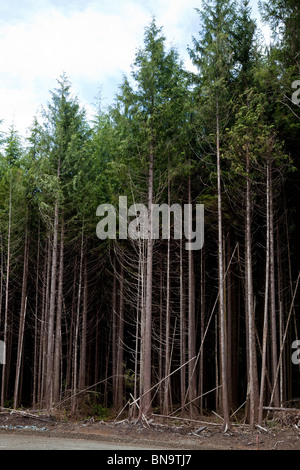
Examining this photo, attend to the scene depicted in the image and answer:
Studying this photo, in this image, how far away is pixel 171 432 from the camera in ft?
38.5

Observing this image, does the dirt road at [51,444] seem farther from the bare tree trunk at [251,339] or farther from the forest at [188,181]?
the bare tree trunk at [251,339]

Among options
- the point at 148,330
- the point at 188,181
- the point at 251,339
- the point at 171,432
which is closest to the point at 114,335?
the point at 148,330

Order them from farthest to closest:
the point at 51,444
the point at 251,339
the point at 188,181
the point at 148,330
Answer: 1. the point at 188,181
2. the point at 148,330
3. the point at 251,339
4. the point at 51,444

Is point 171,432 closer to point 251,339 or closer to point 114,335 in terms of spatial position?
point 251,339

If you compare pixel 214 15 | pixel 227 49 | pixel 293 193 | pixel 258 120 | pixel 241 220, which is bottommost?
pixel 241 220

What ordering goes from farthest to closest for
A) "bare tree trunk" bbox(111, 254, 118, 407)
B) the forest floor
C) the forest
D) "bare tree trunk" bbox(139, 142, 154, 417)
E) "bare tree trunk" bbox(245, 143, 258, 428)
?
1. "bare tree trunk" bbox(111, 254, 118, 407)
2. "bare tree trunk" bbox(139, 142, 154, 417)
3. the forest
4. "bare tree trunk" bbox(245, 143, 258, 428)
5. the forest floor

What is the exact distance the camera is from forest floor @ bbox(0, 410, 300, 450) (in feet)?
33.6

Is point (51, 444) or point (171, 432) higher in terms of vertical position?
point (51, 444)

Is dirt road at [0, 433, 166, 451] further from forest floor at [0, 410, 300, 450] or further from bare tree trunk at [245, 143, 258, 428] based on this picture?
bare tree trunk at [245, 143, 258, 428]

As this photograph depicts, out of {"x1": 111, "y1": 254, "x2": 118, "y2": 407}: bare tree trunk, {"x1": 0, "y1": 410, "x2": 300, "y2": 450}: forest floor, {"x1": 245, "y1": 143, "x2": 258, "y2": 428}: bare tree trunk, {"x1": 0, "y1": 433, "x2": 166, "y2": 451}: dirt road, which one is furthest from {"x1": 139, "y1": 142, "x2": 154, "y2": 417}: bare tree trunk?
{"x1": 111, "y1": 254, "x2": 118, "y2": 407}: bare tree trunk
